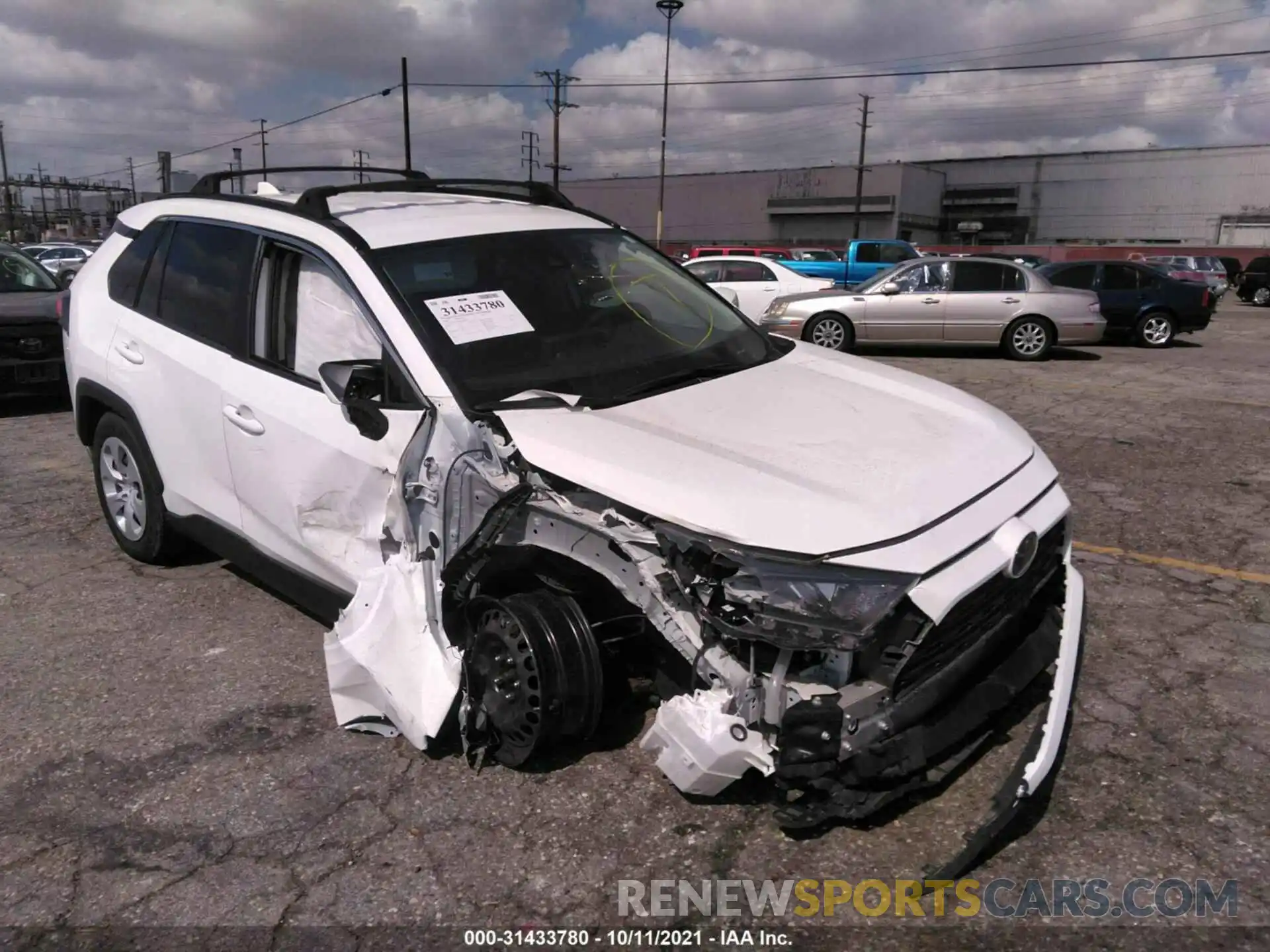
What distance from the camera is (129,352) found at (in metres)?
4.29

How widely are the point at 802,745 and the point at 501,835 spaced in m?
0.96

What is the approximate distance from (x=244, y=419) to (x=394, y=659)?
3.98 feet

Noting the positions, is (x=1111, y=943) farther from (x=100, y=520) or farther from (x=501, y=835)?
(x=100, y=520)

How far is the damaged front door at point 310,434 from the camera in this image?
124 inches

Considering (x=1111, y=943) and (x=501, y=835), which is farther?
(x=501, y=835)

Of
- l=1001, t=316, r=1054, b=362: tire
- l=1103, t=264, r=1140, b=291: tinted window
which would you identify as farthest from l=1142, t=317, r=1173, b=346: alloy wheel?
l=1001, t=316, r=1054, b=362: tire

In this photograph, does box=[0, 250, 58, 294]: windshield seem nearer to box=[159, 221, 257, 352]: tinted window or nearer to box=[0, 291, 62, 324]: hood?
box=[0, 291, 62, 324]: hood

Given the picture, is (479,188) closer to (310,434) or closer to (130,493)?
(310,434)

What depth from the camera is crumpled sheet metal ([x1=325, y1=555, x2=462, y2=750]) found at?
296 centimetres

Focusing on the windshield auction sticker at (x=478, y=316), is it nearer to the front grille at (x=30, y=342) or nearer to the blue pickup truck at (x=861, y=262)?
the front grille at (x=30, y=342)

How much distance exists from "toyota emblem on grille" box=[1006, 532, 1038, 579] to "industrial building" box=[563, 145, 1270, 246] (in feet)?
226

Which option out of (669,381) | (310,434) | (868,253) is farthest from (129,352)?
(868,253)

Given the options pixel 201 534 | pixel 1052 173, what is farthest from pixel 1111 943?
pixel 1052 173

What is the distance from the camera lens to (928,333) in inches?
536
